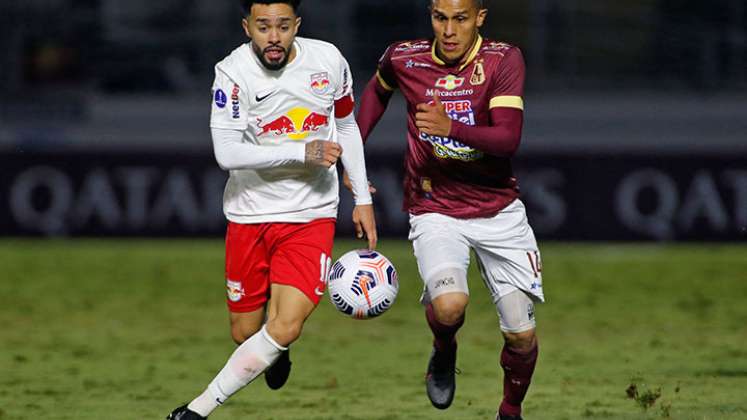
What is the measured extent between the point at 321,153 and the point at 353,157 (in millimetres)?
507

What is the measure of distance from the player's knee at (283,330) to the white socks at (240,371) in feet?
0.07

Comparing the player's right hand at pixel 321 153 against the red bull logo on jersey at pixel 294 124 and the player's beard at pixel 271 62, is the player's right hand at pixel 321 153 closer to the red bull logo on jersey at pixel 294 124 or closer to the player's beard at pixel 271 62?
the red bull logo on jersey at pixel 294 124

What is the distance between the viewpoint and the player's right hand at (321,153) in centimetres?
640

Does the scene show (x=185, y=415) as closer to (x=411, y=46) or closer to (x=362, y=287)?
(x=362, y=287)

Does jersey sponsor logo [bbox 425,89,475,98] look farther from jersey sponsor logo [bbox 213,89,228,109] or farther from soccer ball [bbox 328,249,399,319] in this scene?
jersey sponsor logo [bbox 213,89,228,109]

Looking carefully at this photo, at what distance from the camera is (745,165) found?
50.7 ft

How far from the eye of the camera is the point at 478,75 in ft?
22.0

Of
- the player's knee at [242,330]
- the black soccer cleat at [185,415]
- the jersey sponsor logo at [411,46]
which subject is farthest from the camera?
the player's knee at [242,330]

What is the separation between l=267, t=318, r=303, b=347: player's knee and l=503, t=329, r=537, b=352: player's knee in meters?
1.06

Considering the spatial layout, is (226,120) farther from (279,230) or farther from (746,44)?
(746,44)

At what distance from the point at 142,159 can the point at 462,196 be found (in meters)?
9.76

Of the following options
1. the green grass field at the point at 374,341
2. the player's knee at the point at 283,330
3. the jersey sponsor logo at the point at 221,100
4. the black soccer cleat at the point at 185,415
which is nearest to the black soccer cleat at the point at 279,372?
the green grass field at the point at 374,341

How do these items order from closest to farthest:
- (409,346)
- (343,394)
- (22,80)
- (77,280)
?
(343,394)
(409,346)
(77,280)
(22,80)

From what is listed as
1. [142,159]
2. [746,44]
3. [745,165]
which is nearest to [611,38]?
[746,44]
